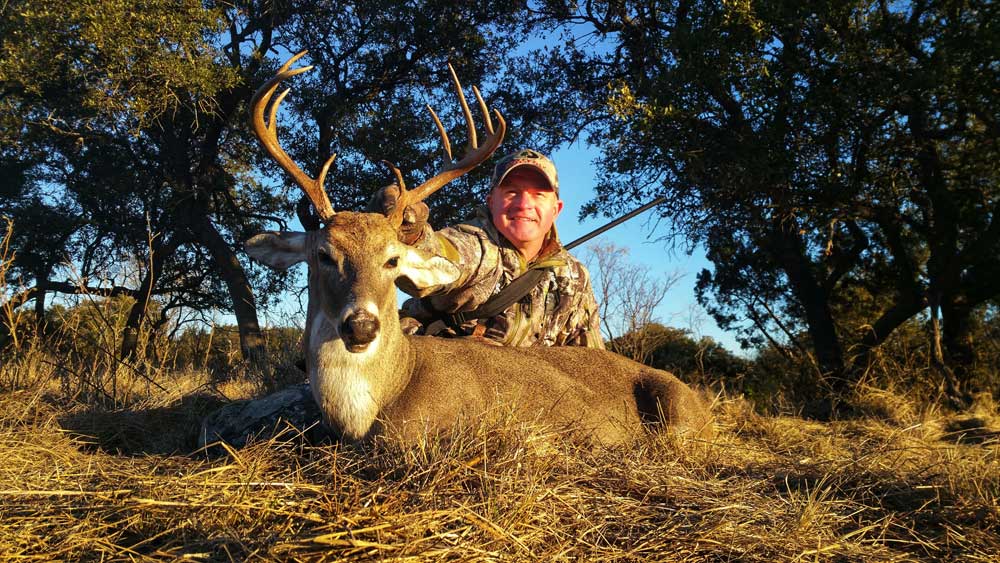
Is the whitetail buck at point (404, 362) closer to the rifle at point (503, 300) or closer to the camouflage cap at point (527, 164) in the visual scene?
the rifle at point (503, 300)

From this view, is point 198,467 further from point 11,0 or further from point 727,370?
point 11,0

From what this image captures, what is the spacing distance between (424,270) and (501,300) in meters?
1.03

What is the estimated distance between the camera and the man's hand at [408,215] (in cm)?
381

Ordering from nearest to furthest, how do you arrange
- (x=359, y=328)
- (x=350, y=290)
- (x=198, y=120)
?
(x=359, y=328) < (x=350, y=290) < (x=198, y=120)

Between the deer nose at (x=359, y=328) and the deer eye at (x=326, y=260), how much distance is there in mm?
424

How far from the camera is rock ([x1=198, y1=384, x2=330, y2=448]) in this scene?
3.81m

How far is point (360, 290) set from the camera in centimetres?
330

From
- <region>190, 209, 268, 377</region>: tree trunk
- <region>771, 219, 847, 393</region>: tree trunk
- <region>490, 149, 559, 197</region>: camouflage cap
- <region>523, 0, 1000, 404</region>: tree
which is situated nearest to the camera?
<region>490, 149, 559, 197</region>: camouflage cap

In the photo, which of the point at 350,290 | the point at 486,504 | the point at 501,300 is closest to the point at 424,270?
the point at 350,290

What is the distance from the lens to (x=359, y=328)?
3.12m

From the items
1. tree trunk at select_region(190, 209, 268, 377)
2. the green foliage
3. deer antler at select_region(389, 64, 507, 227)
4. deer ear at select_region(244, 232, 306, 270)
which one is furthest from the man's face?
tree trunk at select_region(190, 209, 268, 377)

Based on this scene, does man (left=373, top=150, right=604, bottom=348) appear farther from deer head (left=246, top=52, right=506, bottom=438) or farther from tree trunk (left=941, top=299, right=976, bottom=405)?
tree trunk (left=941, top=299, right=976, bottom=405)

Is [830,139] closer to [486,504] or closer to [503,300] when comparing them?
[503,300]

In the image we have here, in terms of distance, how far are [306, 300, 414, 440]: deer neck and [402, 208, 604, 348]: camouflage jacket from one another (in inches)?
32.0
